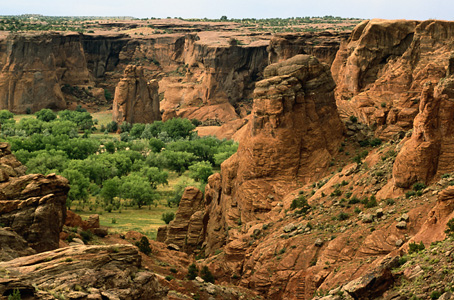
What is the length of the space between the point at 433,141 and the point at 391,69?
79.6ft

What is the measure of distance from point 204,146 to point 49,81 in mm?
64958

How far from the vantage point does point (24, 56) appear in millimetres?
168375

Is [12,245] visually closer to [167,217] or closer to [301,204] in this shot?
[301,204]

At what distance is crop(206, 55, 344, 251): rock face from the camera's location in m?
55.5

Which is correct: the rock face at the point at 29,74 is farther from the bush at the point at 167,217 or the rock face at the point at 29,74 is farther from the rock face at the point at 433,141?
the rock face at the point at 433,141

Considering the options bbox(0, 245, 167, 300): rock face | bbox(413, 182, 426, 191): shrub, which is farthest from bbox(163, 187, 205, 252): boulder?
bbox(0, 245, 167, 300): rock face

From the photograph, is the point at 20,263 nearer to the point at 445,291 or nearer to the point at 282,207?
the point at 445,291

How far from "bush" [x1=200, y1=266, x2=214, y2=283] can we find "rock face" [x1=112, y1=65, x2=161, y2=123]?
99.8 m

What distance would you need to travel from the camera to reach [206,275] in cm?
4847

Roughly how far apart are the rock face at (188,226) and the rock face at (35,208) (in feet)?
63.7

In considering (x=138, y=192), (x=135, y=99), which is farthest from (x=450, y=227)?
(x=135, y=99)

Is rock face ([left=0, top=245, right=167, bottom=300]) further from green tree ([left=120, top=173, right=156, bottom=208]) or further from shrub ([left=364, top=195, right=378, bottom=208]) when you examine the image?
green tree ([left=120, top=173, right=156, bottom=208])

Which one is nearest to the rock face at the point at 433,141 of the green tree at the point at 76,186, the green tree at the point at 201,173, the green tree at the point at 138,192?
the green tree at the point at 76,186

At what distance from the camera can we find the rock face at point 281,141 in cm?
5547
